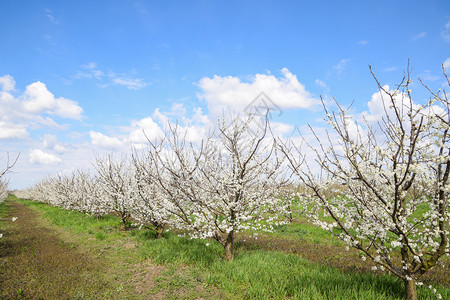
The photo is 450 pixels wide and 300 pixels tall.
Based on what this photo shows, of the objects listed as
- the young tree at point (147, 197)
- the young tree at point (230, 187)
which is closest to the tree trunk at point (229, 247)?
the young tree at point (230, 187)

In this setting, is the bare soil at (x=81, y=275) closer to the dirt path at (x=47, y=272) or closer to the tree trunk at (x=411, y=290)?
the dirt path at (x=47, y=272)

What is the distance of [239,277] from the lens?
7016mm

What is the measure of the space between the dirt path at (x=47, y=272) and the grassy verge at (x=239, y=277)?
889 millimetres

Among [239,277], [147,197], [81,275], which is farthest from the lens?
[147,197]

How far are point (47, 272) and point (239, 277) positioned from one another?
6965 millimetres

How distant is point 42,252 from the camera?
37.3 feet

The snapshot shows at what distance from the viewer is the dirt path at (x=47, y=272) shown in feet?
23.6

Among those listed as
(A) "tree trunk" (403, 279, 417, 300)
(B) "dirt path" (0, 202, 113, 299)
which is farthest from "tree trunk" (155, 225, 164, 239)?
(A) "tree trunk" (403, 279, 417, 300)

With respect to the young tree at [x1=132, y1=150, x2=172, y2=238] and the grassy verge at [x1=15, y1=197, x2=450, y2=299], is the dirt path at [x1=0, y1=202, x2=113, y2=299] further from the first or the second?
the young tree at [x1=132, y1=150, x2=172, y2=238]

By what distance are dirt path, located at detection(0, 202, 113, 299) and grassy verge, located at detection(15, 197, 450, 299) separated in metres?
0.89

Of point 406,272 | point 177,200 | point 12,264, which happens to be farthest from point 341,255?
point 12,264

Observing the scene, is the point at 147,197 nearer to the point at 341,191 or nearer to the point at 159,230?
the point at 159,230

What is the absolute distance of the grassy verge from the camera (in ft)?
19.8

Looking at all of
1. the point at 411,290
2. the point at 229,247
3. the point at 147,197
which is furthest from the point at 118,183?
the point at 411,290
